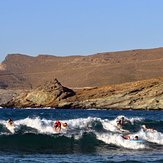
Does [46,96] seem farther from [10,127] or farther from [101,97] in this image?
[10,127]

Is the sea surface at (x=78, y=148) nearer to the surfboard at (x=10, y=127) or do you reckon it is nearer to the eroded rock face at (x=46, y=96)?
the surfboard at (x=10, y=127)

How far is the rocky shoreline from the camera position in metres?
163

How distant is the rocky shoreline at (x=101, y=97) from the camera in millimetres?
163125

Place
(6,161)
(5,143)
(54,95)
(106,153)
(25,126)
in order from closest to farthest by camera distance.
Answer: (6,161), (106,153), (5,143), (25,126), (54,95)

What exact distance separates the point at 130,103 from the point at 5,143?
5061 inches

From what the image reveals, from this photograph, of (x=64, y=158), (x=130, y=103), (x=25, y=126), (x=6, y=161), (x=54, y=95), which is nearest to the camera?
(x=6, y=161)

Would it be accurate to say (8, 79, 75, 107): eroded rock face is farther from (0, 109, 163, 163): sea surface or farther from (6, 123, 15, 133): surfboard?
(0, 109, 163, 163): sea surface

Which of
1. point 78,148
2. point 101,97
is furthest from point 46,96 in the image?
point 78,148

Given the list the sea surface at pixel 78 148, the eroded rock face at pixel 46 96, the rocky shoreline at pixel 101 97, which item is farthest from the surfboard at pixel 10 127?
the eroded rock face at pixel 46 96

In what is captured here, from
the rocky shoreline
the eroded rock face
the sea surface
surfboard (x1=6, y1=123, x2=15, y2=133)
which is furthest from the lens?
the eroded rock face

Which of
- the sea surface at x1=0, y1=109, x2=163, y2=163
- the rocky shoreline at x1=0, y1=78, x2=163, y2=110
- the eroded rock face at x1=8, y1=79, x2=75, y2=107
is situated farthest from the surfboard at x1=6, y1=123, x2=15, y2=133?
the eroded rock face at x1=8, y1=79, x2=75, y2=107

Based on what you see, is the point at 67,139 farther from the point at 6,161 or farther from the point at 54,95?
the point at 54,95

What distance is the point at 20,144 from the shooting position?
37344 mm

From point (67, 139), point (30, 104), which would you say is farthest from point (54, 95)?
point (67, 139)
